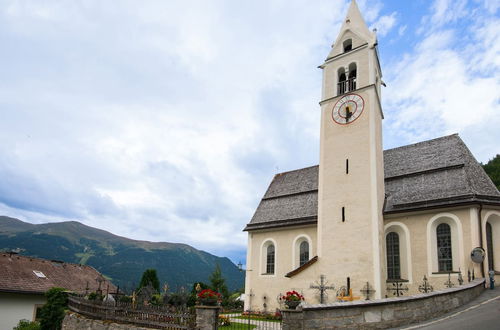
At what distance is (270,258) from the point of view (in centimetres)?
2947

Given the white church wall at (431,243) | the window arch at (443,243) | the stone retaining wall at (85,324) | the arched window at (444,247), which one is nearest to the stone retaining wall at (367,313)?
the white church wall at (431,243)

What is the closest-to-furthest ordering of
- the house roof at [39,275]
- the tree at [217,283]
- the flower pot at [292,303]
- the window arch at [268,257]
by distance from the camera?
the flower pot at [292,303], the house roof at [39,275], the window arch at [268,257], the tree at [217,283]

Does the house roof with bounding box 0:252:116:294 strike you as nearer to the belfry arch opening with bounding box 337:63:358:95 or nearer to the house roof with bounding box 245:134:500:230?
the house roof with bounding box 245:134:500:230

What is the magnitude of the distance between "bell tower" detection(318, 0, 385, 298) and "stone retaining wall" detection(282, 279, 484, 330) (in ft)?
23.6

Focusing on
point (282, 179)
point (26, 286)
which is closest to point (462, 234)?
point (282, 179)

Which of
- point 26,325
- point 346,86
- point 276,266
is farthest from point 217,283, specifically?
point 346,86

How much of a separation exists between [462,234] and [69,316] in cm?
2160

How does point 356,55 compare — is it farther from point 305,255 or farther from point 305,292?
point 305,292

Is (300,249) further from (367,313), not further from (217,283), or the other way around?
(217,283)

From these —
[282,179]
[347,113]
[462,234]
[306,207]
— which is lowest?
[462,234]

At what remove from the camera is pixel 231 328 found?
56.0 feet

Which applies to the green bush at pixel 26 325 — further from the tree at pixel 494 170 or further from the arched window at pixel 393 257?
the tree at pixel 494 170

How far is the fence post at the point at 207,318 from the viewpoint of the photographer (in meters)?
13.9

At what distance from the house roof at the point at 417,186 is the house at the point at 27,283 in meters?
14.4
